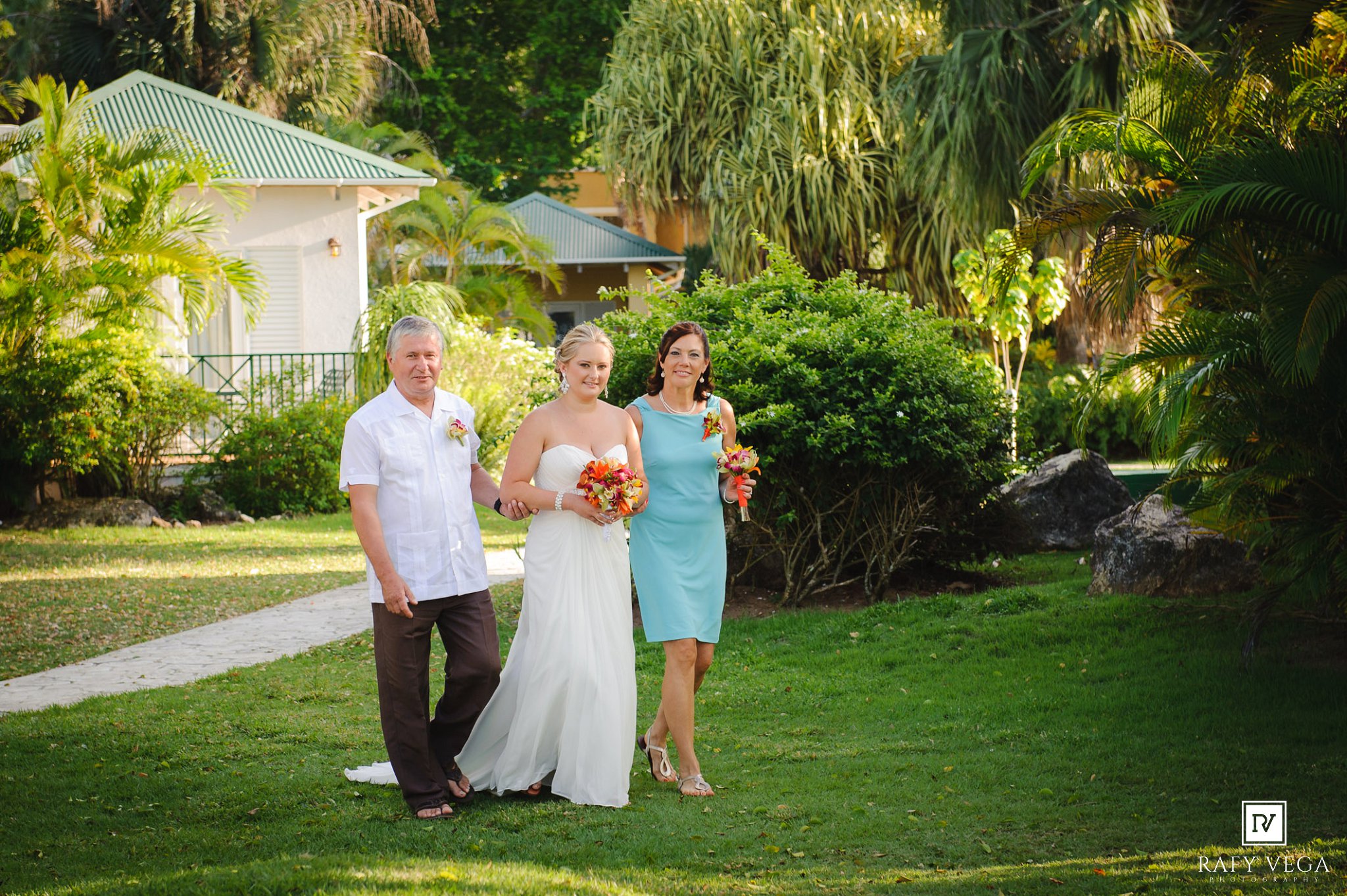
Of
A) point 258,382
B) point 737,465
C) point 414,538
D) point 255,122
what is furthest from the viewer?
point 255,122

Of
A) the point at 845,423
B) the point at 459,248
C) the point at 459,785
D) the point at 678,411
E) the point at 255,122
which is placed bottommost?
the point at 459,785

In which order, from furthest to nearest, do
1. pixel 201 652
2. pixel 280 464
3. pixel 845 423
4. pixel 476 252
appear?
1. pixel 476 252
2. pixel 280 464
3. pixel 845 423
4. pixel 201 652

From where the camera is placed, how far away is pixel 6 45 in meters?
25.6

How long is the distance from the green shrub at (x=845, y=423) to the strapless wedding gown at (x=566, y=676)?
3517mm

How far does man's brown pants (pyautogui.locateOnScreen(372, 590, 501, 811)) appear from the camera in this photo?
195 inches

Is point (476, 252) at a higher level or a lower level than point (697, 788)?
higher

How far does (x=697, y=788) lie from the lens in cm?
536

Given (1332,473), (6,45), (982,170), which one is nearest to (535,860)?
(1332,473)

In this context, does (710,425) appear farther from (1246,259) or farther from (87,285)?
(87,285)

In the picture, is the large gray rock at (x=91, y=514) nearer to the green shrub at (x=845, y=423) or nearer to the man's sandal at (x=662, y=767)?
the green shrub at (x=845, y=423)

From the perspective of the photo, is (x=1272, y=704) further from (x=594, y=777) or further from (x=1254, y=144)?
(x=594, y=777)

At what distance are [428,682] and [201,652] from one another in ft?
14.1

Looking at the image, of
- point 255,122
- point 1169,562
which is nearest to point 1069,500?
point 1169,562

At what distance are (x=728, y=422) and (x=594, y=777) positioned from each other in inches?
69.6
